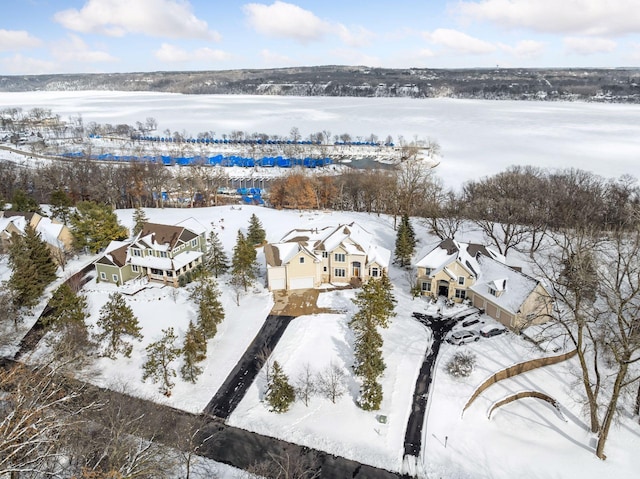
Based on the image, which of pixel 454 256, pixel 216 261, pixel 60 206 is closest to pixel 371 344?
pixel 454 256

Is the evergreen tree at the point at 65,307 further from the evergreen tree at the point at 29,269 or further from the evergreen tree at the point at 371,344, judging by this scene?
the evergreen tree at the point at 371,344

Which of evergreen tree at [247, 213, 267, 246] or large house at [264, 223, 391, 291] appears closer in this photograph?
large house at [264, 223, 391, 291]

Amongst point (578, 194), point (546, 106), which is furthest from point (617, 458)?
point (546, 106)

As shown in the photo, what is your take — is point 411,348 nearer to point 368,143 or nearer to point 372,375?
point 372,375

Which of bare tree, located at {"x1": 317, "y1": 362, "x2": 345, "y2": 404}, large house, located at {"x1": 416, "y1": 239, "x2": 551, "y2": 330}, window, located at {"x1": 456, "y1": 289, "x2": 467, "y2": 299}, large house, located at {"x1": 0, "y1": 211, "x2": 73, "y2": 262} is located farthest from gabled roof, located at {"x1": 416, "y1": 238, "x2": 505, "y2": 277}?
large house, located at {"x1": 0, "y1": 211, "x2": 73, "y2": 262}

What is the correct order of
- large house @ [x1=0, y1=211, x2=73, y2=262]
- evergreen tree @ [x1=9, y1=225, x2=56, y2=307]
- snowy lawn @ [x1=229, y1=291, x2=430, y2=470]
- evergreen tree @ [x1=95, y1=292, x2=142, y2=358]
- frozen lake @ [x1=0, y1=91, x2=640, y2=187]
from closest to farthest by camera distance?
snowy lawn @ [x1=229, y1=291, x2=430, y2=470] < evergreen tree @ [x1=95, y1=292, x2=142, y2=358] < evergreen tree @ [x1=9, y1=225, x2=56, y2=307] < large house @ [x1=0, y1=211, x2=73, y2=262] < frozen lake @ [x1=0, y1=91, x2=640, y2=187]

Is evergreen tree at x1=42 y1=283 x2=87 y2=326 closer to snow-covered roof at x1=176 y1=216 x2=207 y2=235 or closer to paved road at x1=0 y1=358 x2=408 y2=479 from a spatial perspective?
paved road at x1=0 y1=358 x2=408 y2=479

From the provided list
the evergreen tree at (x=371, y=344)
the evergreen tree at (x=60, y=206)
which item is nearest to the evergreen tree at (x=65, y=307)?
the evergreen tree at (x=371, y=344)
